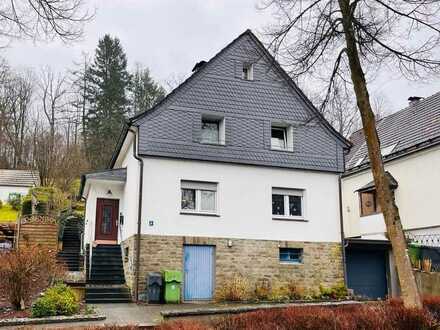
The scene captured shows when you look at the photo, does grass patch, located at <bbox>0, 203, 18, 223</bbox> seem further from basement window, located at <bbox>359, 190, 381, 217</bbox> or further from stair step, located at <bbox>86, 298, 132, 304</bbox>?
basement window, located at <bbox>359, 190, 381, 217</bbox>

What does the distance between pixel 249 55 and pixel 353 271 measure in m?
9.97

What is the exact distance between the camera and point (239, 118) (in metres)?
18.8

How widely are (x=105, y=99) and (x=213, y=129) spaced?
3062cm

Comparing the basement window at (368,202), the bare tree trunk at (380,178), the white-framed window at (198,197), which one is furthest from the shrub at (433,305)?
the basement window at (368,202)

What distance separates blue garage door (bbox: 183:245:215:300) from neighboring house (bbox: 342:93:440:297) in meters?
5.93

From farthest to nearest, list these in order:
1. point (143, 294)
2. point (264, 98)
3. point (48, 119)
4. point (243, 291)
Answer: point (48, 119)
point (264, 98)
point (243, 291)
point (143, 294)

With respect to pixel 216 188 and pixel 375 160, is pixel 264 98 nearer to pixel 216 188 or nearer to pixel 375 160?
pixel 216 188

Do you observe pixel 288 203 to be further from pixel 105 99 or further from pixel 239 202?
pixel 105 99

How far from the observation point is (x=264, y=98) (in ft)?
63.7

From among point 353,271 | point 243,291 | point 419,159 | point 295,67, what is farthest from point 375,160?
point 419,159

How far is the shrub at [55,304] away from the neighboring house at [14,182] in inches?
1245

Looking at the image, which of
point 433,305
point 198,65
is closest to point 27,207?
point 198,65

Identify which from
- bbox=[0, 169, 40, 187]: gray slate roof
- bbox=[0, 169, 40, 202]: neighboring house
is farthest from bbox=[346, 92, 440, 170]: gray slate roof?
bbox=[0, 169, 40, 202]: neighboring house

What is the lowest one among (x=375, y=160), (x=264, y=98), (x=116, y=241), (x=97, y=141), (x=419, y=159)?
(x=116, y=241)
